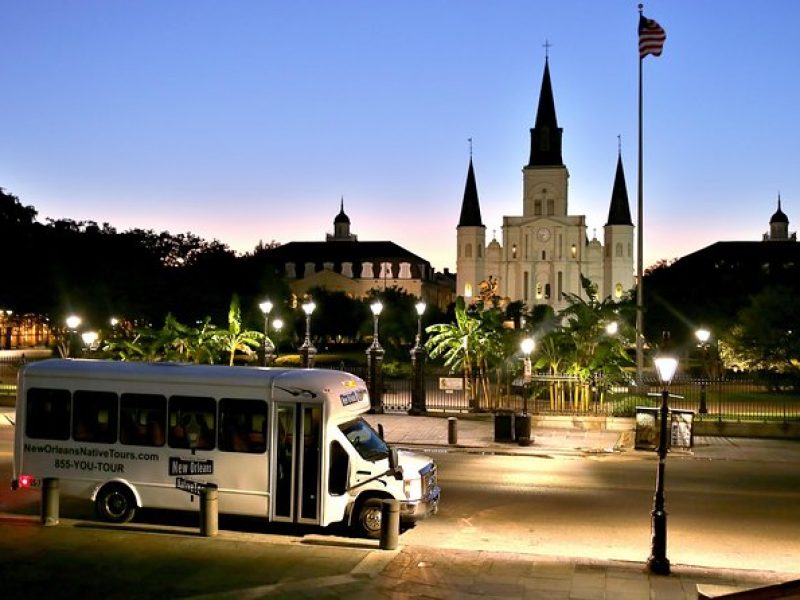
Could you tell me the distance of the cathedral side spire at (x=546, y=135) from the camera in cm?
11744

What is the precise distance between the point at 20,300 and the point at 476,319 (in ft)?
112

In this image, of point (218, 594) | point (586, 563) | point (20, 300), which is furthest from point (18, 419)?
point (20, 300)

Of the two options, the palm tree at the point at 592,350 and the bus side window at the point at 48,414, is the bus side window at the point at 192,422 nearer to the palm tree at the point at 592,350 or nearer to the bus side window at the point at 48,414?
the bus side window at the point at 48,414

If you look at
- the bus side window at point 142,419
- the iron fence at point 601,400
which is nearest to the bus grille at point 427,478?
the bus side window at point 142,419

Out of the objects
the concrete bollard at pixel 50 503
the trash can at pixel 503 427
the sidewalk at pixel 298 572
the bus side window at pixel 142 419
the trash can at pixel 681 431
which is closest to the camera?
the sidewalk at pixel 298 572

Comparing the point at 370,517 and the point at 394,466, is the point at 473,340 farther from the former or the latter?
the point at 394,466

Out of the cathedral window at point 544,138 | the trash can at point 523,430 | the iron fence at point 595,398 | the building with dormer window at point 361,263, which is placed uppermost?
the cathedral window at point 544,138

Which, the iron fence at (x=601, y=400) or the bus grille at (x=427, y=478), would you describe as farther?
the iron fence at (x=601, y=400)

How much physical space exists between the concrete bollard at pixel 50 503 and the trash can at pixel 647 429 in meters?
15.5

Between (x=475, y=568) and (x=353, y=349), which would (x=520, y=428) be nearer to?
(x=475, y=568)

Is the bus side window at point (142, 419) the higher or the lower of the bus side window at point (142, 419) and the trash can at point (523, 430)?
the higher

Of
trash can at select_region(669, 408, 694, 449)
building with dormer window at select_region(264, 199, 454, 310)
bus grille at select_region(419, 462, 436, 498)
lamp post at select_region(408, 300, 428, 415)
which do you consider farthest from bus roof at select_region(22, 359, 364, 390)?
building with dormer window at select_region(264, 199, 454, 310)

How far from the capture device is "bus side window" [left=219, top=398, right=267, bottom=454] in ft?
43.0

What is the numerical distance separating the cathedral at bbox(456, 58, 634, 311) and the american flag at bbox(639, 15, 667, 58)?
90240 millimetres
